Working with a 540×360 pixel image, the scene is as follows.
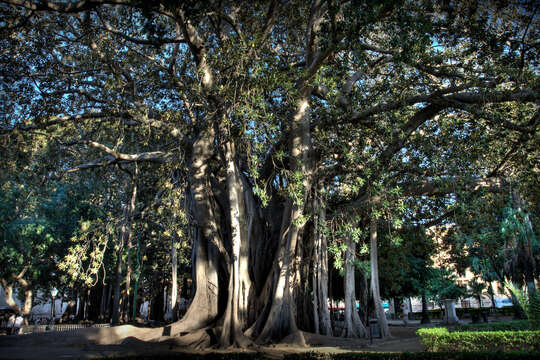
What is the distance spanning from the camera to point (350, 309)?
11023mm

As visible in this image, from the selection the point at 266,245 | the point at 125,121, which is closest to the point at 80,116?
the point at 125,121

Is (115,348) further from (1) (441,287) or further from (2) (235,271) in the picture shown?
(1) (441,287)

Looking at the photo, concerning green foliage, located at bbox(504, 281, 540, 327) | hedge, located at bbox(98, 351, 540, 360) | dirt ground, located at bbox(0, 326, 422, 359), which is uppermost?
green foliage, located at bbox(504, 281, 540, 327)

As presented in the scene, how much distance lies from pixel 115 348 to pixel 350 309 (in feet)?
20.3

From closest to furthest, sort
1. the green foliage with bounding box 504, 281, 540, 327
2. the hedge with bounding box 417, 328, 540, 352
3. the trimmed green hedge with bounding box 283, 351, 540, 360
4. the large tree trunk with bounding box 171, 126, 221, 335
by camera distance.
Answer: the trimmed green hedge with bounding box 283, 351, 540, 360
the hedge with bounding box 417, 328, 540, 352
the green foliage with bounding box 504, 281, 540, 327
the large tree trunk with bounding box 171, 126, 221, 335

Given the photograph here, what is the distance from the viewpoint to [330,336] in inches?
382

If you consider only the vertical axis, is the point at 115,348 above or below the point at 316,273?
below

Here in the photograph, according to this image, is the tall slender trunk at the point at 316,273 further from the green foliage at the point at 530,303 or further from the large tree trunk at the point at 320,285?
the green foliage at the point at 530,303

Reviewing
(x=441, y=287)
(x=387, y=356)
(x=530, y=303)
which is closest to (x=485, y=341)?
(x=530, y=303)

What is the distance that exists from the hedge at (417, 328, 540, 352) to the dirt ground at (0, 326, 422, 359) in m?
1.36

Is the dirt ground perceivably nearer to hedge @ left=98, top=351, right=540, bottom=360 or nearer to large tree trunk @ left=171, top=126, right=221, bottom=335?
hedge @ left=98, top=351, right=540, bottom=360

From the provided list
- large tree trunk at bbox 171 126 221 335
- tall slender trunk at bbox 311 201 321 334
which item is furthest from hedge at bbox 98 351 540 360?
tall slender trunk at bbox 311 201 321 334

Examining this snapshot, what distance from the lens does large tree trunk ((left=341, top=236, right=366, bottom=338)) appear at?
10.6 metres

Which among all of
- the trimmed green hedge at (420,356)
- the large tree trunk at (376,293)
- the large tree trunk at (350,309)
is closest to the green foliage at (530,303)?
the trimmed green hedge at (420,356)
